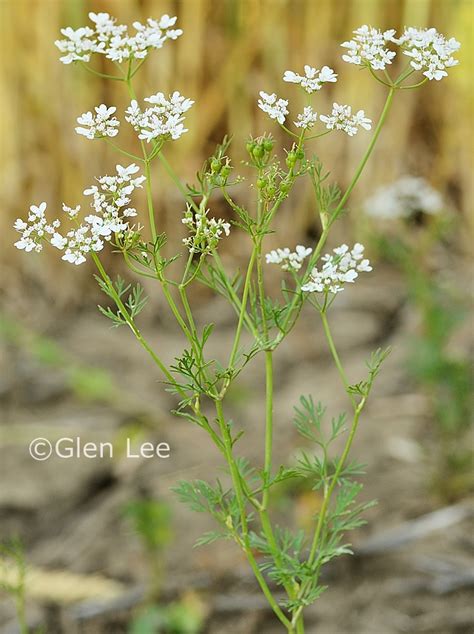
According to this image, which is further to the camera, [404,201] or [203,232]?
[404,201]

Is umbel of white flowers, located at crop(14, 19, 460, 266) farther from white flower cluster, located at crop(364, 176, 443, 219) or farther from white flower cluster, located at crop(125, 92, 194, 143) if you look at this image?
white flower cluster, located at crop(364, 176, 443, 219)

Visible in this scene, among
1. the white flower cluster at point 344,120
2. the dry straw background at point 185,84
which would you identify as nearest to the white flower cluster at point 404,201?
the dry straw background at point 185,84

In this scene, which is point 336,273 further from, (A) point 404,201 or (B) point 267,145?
(A) point 404,201

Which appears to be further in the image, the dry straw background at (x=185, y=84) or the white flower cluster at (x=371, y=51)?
the dry straw background at (x=185, y=84)

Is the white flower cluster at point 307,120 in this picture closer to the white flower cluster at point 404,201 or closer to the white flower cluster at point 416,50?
the white flower cluster at point 416,50

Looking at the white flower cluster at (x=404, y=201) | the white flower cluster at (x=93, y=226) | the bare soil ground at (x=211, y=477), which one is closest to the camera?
the white flower cluster at (x=93, y=226)

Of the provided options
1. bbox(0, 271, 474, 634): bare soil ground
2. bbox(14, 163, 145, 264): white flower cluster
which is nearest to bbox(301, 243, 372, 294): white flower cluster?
bbox(14, 163, 145, 264): white flower cluster

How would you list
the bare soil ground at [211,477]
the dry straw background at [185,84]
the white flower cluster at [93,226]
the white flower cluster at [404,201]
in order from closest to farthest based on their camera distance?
the white flower cluster at [93,226]
the bare soil ground at [211,477]
the white flower cluster at [404,201]
the dry straw background at [185,84]

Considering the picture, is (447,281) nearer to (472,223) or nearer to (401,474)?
(472,223)

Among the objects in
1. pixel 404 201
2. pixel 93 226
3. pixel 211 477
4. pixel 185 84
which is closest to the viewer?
pixel 93 226

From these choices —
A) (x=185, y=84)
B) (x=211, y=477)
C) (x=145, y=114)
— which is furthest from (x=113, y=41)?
(x=185, y=84)
